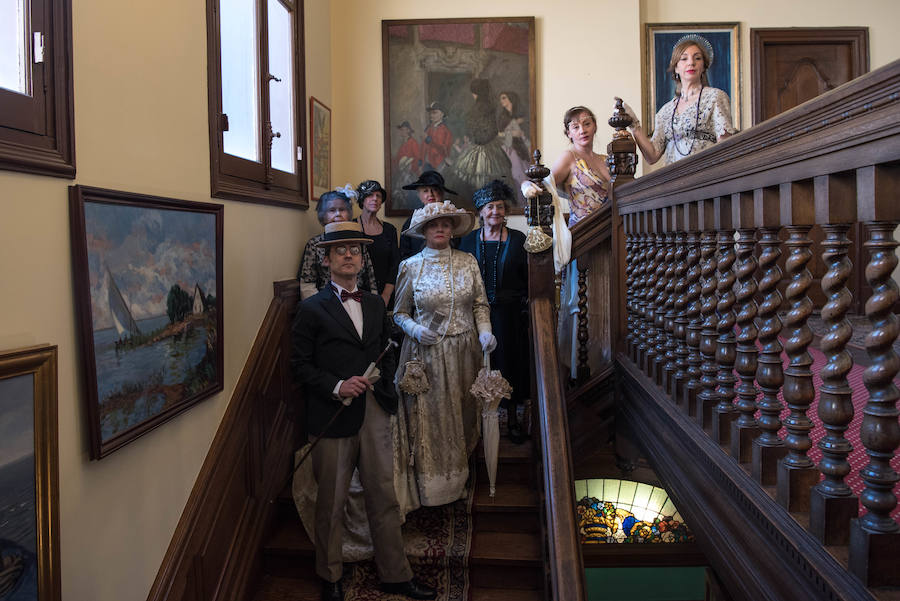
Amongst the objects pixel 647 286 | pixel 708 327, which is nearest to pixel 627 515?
pixel 647 286

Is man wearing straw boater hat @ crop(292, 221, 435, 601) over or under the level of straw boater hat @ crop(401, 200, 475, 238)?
under

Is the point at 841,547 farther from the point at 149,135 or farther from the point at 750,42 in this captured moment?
the point at 750,42

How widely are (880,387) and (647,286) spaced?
6.05 ft

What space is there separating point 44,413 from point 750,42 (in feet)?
20.8

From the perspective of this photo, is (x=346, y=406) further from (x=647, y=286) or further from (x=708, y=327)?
(x=708, y=327)

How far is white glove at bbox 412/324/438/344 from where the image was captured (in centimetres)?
394

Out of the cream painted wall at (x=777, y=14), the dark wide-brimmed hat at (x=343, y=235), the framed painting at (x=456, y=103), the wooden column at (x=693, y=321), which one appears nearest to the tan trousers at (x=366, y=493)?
the dark wide-brimmed hat at (x=343, y=235)

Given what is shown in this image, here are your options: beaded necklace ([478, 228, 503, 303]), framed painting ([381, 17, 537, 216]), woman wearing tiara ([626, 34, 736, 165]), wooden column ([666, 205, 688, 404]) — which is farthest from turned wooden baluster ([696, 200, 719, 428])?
framed painting ([381, 17, 537, 216])

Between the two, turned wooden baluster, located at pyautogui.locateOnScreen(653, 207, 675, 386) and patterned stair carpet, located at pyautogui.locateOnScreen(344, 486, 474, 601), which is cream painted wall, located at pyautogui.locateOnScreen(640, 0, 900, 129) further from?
patterned stair carpet, located at pyautogui.locateOnScreen(344, 486, 474, 601)

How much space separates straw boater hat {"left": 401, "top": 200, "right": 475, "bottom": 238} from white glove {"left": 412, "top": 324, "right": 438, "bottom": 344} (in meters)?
0.59

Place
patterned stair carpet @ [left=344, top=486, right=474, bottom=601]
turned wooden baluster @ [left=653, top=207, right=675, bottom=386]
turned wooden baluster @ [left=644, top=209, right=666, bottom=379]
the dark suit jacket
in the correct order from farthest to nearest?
1. patterned stair carpet @ [left=344, top=486, right=474, bottom=601]
2. the dark suit jacket
3. turned wooden baluster @ [left=644, top=209, right=666, bottom=379]
4. turned wooden baluster @ [left=653, top=207, right=675, bottom=386]

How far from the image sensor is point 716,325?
93.6 inches

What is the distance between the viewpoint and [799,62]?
6391 millimetres

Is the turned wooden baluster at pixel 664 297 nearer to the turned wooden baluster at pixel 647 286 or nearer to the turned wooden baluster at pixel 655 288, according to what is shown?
the turned wooden baluster at pixel 655 288
